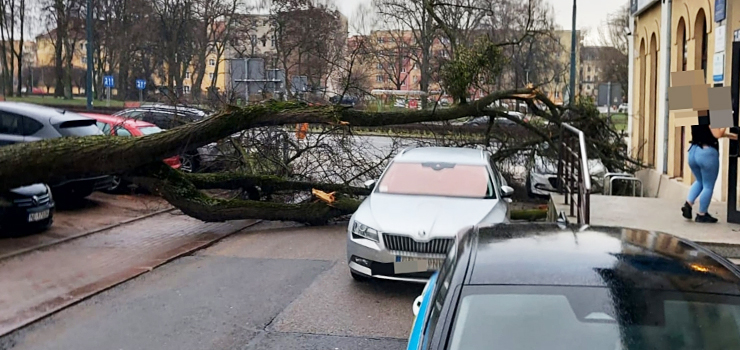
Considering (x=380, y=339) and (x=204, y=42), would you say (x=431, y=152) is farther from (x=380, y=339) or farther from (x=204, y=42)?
(x=204, y=42)

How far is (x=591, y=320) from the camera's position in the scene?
303 cm

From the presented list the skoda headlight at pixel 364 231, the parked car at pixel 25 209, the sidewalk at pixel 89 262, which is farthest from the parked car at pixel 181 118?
the skoda headlight at pixel 364 231

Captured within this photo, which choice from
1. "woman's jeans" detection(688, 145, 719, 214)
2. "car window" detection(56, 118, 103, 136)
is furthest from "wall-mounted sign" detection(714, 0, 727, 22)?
"car window" detection(56, 118, 103, 136)

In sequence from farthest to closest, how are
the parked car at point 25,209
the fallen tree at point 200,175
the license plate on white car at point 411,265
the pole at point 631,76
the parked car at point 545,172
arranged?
1. the pole at point 631,76
2. the parked car at point 545,172
3. the parked car at point 25,209
4. the fallen tree at point 200,175
5. the license plate on white car at point 411,265

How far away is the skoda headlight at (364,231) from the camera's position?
291 inches

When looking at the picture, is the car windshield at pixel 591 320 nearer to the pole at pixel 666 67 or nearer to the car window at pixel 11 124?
the car window at pixel 11 124

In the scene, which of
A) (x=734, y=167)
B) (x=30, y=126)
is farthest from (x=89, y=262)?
(x=734, y=167)

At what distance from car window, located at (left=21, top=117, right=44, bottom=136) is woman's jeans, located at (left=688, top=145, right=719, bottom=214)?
406 inches

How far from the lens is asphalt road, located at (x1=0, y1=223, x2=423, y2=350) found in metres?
6.17

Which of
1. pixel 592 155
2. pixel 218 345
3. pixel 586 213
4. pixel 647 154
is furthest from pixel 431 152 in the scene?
pixel 647 154

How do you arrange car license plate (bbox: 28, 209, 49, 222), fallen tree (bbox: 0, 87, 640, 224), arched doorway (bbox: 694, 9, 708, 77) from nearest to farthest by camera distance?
fallen tree (bbox: 0, 87, 640, 224), car license plate (bbox: 28, 209, 49, 222), arched doorway (bbox: 694, 9, 708, 77)

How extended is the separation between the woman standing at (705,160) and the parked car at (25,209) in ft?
28.5

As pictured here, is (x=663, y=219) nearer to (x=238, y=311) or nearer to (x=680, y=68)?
(x=680, y=68)

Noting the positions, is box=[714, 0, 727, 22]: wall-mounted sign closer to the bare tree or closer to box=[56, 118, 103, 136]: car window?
box=[56, 118, 103, 136]: car window
